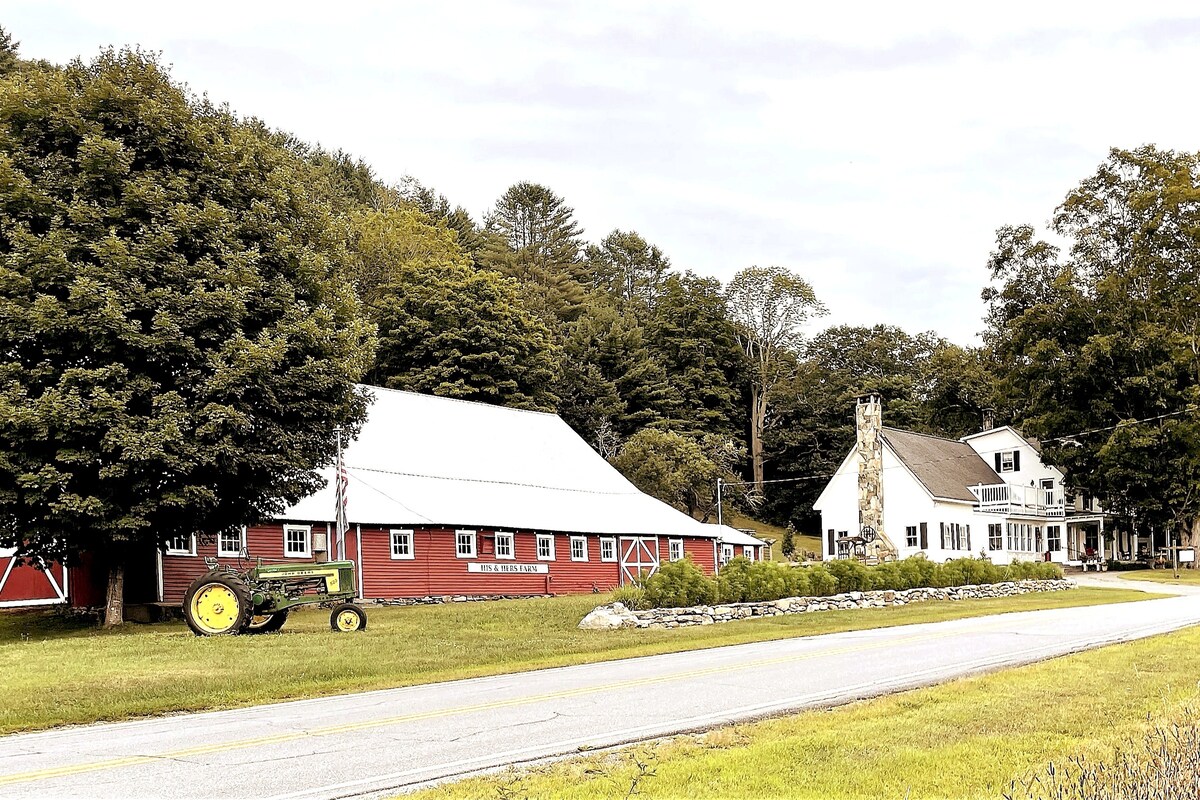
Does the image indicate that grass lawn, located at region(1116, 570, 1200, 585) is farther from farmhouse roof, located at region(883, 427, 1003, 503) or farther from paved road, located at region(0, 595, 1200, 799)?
paved road, located at region(0, 595, 1200, 799)

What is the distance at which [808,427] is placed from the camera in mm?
84812

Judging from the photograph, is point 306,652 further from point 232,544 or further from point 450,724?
point 232,544

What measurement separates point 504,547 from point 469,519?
1.83 meters

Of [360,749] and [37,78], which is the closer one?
[360,749]

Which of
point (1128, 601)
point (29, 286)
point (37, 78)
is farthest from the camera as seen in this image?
point (1128, 601)

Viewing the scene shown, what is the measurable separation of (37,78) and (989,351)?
52089 mm

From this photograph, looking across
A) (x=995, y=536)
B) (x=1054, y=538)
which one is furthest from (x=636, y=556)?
(x=1054, y=538)

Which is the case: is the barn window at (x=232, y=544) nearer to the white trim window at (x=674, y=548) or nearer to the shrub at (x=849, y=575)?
the shrub at (x=849, y=575)

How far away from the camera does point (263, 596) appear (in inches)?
909

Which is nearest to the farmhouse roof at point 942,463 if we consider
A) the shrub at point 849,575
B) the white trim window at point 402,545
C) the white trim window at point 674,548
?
the white trim window at point 674,548

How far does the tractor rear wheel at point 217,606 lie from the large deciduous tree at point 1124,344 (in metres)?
45.4

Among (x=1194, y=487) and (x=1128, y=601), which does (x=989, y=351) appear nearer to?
(x=1194, y=487)

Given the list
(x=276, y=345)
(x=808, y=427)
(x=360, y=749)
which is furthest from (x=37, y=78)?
(x=808, y=427)

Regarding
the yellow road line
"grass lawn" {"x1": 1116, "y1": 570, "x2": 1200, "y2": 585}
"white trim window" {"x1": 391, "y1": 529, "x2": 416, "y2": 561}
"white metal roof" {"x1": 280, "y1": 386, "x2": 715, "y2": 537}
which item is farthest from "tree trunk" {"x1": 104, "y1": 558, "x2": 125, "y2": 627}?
"grass lawn" {"x1": 1116, "y1": 570, "x2": 1200, "y2": 585}
